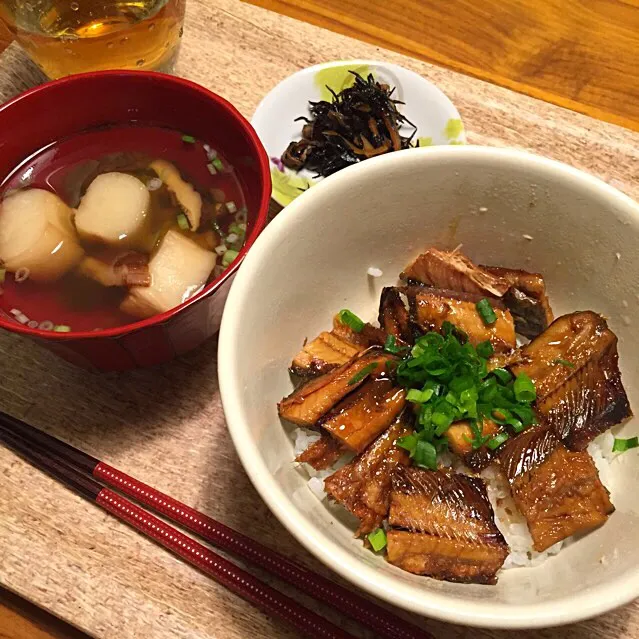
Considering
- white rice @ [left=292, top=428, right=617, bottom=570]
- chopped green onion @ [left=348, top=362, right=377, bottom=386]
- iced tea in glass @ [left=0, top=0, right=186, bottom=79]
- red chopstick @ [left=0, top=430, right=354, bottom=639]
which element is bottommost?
red chopstick @ [left=0, top=430, right=354, bottom=639]

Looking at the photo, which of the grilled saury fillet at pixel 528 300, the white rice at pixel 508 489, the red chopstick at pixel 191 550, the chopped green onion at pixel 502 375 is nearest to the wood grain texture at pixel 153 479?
the red chopstick at pixel 191 550

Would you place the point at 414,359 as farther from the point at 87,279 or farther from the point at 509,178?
the point at 87,279

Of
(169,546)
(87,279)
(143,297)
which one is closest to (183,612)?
(169,546)

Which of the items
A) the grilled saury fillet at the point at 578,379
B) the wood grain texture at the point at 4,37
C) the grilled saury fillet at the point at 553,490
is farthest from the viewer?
the wood grain texture at the point at 4,37

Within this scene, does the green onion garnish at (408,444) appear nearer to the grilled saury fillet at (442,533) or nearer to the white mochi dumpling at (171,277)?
the grilled saury fillet at (442,533)

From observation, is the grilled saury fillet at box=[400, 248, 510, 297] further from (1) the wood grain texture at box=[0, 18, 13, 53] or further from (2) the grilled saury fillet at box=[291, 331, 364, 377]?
(1) the wood grain texture at box=[0, 18, 13, 53]

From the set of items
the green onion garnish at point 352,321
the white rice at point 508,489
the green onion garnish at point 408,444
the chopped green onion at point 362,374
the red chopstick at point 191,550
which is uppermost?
the chopped green onion at point 362,374

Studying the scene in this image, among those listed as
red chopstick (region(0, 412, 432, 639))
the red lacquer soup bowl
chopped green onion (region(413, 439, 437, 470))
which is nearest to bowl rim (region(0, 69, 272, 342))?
the red lacquer soup bowl
